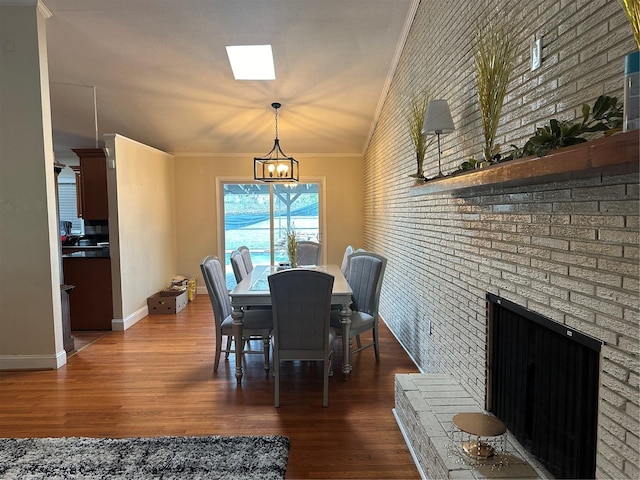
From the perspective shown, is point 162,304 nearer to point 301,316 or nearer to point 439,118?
point 301,316

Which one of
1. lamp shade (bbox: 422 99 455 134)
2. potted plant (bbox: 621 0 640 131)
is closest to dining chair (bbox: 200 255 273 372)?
lamp shade (bbox: 422 99 455 134)

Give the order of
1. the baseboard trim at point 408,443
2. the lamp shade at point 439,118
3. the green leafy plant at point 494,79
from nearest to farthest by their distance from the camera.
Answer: the green leafy plant at point 494,79
the baseboard trim at point 408,443
the lamp shade at point 439,118

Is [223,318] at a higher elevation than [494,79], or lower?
lower

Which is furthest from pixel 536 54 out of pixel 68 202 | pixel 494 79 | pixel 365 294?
pixel 68 202

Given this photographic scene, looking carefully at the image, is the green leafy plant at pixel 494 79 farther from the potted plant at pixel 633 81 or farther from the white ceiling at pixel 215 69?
the white ceiling at pixel 215 69

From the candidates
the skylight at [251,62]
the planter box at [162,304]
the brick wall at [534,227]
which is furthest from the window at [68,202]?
the brick wall at [534,227]

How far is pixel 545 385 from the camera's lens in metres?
1.72

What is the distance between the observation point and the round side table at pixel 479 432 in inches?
67.5

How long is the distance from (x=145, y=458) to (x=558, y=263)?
236cm

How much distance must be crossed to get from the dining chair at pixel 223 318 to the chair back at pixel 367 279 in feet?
3.04

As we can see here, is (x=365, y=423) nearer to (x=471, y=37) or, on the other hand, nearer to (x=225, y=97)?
(x=471, y=37)

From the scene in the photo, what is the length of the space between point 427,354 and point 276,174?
2.53 metres

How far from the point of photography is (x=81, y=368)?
3635mm

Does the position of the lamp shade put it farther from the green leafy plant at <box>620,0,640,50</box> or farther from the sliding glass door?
the sliding glass door
